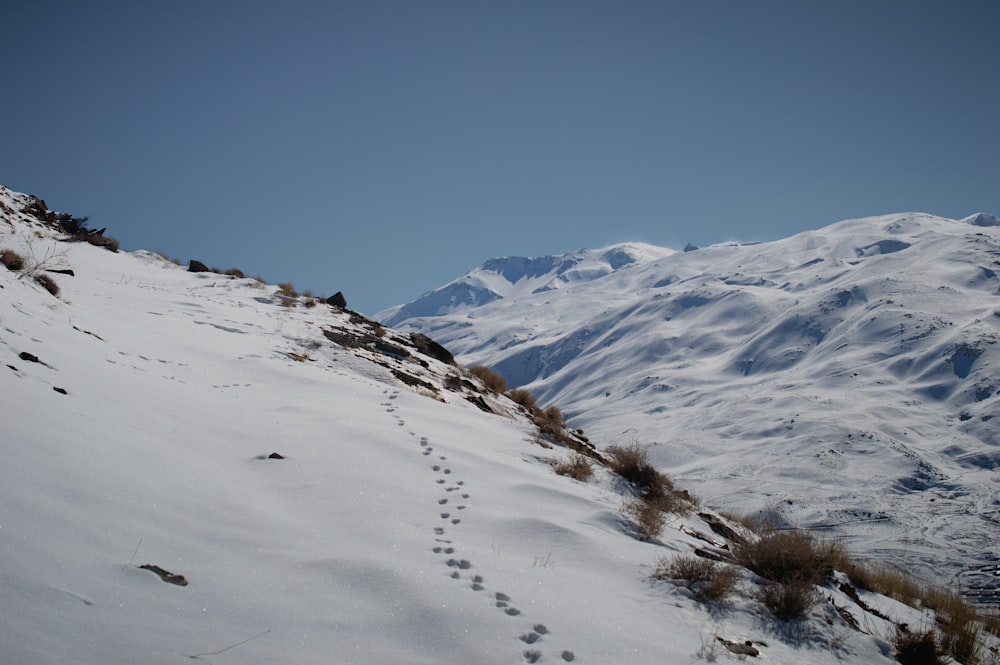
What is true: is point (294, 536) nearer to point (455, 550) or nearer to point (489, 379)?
point (455, 550)

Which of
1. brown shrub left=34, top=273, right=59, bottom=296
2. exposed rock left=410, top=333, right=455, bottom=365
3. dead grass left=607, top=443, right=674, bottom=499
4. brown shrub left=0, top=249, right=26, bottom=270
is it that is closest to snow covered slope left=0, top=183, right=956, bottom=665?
brown shrub left=34, top=273, right=59, bottom=296

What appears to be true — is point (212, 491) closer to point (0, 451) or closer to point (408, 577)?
point (0, 451)

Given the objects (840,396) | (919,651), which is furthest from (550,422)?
(840,396)

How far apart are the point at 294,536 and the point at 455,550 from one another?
1.32 meters

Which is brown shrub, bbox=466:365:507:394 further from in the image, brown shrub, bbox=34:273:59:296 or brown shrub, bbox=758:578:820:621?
brown shrub, bbox=758:578:820:621

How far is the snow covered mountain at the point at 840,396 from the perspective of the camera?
212 ft

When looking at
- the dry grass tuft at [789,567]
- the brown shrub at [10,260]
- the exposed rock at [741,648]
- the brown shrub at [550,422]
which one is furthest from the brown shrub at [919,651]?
the brown shrub at [10,260]

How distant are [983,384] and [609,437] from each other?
6491cm

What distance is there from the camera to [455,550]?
15.2 feet

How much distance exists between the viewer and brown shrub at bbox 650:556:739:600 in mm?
4855

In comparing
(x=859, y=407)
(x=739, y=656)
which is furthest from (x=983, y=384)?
(x=739, y=656)

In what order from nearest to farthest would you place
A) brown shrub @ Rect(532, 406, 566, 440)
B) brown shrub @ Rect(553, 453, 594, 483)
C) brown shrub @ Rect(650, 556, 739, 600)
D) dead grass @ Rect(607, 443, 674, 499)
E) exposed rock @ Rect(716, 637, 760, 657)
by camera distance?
exposed rock @ Rect(716, 637, 760, 657), brown shrub @ Rect(650, 556, 739, 600), brown shrub @ Rect(553, 453, 594, 483), dead grass @ Rect(607, 443, 674, 499), brown shrub @ Rect(532, 406, 566, 440)

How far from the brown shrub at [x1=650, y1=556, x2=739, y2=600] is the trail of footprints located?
5.72 ft

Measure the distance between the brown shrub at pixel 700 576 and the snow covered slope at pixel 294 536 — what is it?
0.14 m
